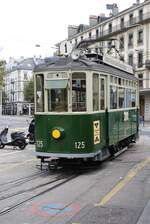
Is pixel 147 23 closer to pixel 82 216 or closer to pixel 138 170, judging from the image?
pixel 138 170

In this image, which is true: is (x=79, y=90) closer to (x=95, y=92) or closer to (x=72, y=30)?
(x=95, y=92)

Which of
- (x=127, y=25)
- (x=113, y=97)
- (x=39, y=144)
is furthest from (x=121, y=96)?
(x=127, y=25)

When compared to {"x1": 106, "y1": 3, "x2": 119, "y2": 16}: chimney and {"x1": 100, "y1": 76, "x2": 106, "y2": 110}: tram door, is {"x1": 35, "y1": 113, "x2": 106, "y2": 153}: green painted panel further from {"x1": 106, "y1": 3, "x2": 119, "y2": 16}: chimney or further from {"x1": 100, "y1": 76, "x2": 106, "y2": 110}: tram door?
{"x1": 106, "y1": 3, "x2": 119, "y2": 16}: chimney

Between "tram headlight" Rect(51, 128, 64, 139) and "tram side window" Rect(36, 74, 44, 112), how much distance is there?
0.73 m

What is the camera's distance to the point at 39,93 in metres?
11.5

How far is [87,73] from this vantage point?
11.1 m

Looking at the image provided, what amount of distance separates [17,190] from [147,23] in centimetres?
4868

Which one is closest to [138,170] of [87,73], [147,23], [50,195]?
[87,73]

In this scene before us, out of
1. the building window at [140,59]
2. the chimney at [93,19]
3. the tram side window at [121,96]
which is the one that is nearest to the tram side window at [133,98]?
the tram side window at [121,96]

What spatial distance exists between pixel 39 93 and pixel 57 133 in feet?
4.27

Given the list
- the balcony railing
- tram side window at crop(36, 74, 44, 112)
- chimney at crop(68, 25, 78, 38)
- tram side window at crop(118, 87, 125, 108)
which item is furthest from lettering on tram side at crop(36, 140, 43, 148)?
chimney at crop(68, 25, 78, 38)

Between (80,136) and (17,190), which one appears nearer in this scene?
(17,190)

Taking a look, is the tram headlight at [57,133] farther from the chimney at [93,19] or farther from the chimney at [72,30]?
the chimney at [72,30]

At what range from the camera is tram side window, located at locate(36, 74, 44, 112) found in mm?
11453
